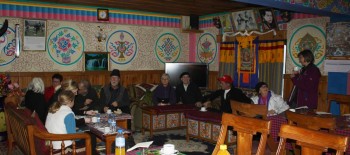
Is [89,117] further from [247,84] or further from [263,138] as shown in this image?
[247,84]

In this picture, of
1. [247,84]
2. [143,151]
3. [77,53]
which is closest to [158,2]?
[77,53]

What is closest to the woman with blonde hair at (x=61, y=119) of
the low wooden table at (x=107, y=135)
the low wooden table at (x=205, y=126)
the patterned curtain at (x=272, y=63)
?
the low wooden table at (x=107, y=135)

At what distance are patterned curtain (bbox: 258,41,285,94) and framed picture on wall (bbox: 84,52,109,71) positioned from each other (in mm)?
3522

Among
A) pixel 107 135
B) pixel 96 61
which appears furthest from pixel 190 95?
pixel 107 135

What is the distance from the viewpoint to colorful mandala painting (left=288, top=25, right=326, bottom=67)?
5891 mm

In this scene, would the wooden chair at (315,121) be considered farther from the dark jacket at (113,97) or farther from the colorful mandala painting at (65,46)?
the colorful mandala painting at (65,46)

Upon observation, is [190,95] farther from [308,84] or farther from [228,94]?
[308,84]

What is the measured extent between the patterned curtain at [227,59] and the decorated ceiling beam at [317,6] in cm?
254

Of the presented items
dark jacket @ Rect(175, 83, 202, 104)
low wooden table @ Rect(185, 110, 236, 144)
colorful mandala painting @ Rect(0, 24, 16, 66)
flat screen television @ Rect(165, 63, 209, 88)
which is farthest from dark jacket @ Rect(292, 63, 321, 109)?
colorful mandala painting @ Rect(0, 24, 16, 66)

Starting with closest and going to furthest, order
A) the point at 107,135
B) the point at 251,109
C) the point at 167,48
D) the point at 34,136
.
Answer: the point at 34,136, the point at 107,135, the point at 251,109, the point at 167,48

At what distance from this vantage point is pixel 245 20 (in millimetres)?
7020

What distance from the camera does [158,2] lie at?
21.3 feet

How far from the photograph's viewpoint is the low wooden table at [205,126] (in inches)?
197

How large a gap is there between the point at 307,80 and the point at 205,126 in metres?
1.71
